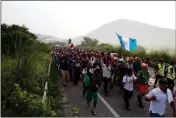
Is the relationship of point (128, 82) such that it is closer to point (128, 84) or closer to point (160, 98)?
point (128, 84)

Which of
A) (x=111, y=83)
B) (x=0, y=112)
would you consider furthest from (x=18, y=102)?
(x=111, y=83)

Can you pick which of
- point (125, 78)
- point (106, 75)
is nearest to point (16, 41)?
point (125, 78)

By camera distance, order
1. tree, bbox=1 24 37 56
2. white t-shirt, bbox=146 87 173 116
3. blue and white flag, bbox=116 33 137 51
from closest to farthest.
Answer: white t-shirt, bbox=146 87 173 116 < tree, bbox=1 24 37 56 < blue and white flag, bbox=116 33 137 51

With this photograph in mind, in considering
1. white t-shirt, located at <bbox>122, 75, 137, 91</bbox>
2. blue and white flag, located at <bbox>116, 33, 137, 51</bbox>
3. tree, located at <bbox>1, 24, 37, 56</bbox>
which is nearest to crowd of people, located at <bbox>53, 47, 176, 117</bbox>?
white t-shirt, located at <bbox>122, 75, 137, 91</bbox>

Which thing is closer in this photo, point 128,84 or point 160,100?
point 160,100

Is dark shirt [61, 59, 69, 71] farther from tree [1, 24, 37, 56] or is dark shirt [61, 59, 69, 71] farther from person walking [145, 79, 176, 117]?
person walking [145, 79, 176, 117]

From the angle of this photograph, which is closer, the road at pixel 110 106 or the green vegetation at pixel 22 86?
the green vegetation at pixel 22 86

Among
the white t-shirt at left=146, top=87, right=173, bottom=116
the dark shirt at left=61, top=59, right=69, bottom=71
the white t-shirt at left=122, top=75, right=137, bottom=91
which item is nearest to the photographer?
the white t-shirt at left=146, top=87, right=173, bottom=116

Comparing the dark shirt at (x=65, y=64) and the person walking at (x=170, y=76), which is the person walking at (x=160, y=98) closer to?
the person walking at (x=170, y=76)

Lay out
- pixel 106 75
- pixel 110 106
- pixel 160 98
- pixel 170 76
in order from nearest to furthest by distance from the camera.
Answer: pixel 160 98
pixel 110 106
pixel 170 76
pixel 106 75

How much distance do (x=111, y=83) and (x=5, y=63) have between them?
25.4 feet

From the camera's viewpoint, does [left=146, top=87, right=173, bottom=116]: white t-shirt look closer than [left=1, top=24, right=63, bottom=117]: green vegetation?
No

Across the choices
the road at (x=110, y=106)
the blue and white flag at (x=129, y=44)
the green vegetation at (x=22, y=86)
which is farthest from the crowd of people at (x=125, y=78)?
the blue and white flag at (x=129, y=44)

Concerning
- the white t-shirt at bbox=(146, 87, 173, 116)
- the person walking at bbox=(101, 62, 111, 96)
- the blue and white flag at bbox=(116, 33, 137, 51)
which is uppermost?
the blue and white flag at bbox=(116, 33, 137, 51)
